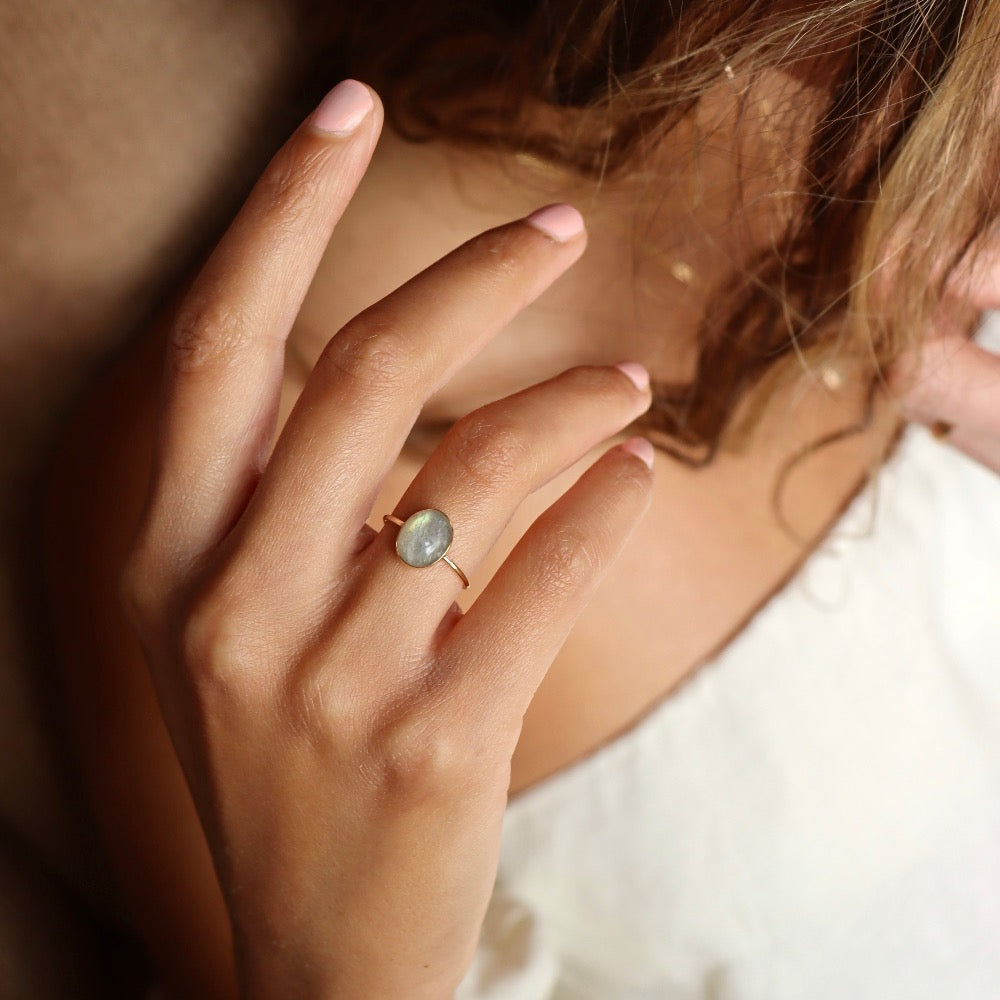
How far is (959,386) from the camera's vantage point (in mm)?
806

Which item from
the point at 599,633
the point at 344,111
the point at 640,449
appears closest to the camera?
the point at 344,111

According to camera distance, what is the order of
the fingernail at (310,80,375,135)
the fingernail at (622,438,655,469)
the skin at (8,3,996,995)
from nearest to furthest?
the fingernail at (310,80,375,135) < the fingernail at (622,438,655,469) < the skin at (8,3,996,995)

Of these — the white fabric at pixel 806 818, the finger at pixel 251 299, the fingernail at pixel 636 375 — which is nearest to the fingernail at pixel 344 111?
the finger at pixel 251 299

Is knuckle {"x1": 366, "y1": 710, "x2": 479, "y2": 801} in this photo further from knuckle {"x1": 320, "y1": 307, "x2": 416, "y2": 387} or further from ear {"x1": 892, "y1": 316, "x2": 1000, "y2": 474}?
ear {"x1": 892, "y1": 316, "x2": 1000, "y2": 474}

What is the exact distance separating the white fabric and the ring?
0.33 meters

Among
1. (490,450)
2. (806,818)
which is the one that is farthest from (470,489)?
(806,818)

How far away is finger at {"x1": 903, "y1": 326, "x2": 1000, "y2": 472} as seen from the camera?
31.3 inches

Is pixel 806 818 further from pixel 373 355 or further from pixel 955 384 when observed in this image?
pixel 373 355

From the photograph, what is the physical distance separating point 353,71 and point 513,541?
1.41 feet

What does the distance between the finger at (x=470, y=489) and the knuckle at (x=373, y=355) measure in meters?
0.05

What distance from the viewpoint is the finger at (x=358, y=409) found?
46cm

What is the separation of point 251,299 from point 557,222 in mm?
173

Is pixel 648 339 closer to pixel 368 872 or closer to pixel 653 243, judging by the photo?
pixel 653 243

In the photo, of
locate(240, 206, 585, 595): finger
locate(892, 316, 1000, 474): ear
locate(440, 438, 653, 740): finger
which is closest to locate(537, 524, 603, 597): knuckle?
locate(440, 438, 653, 740): finger
